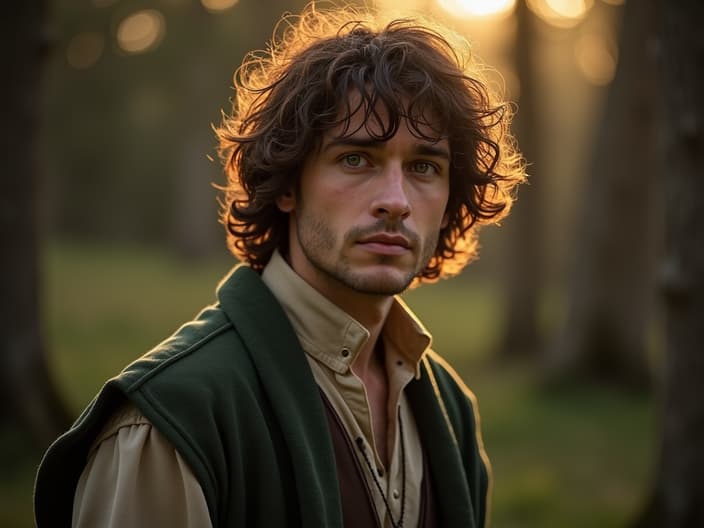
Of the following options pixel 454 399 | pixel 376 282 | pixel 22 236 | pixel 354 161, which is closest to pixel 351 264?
pixel 376 282

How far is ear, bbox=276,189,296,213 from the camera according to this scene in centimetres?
293

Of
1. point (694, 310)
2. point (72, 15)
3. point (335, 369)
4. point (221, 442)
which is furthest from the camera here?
point (72, 15)

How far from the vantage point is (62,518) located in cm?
230

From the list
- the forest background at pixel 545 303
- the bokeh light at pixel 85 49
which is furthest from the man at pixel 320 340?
the bokeh light at pixel 85 49

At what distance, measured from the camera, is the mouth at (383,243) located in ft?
8.64

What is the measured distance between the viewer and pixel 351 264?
264 cm

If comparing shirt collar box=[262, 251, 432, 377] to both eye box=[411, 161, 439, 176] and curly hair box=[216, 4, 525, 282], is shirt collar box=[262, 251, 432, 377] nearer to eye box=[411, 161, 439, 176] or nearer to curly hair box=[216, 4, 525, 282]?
curly hair box=[216, 4, 525, 282]

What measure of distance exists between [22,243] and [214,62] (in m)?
19.5

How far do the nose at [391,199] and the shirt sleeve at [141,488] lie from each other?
94cm

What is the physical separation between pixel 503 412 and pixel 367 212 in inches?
282

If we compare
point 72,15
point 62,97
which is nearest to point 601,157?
point 72,15

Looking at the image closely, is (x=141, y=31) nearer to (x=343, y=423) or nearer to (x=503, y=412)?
(x=503, y=412)

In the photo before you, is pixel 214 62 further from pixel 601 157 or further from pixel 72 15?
pixel 601 157

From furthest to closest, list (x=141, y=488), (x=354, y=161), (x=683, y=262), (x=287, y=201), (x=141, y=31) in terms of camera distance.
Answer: (x=141, y=31) → (x=683, y=262) → (x=287, y=201) → (x=354, y=161) → (x=141, y=488)
